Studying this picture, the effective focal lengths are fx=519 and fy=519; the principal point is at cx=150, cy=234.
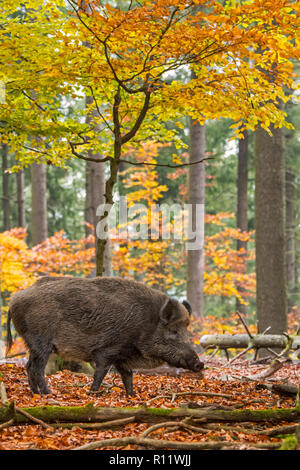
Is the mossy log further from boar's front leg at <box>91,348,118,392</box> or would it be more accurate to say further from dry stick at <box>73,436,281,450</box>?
boar's front leg at <box>91,348,118,392</box>

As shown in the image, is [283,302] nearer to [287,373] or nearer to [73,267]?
[287,373]

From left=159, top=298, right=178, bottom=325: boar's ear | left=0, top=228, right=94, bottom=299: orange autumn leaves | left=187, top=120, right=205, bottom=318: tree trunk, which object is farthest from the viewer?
left=187, top=120, right=205, bottom=318: tree trunk

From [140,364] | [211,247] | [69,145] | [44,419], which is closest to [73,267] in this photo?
[211,247]

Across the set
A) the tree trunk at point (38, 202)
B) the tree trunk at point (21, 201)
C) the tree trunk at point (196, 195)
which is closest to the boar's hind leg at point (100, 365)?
the tree trunk at point (196, 195)

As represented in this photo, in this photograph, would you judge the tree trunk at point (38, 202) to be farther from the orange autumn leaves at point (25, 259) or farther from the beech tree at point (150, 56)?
the beech tree at point (150, 56)

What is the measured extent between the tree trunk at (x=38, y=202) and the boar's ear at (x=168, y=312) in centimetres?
1247

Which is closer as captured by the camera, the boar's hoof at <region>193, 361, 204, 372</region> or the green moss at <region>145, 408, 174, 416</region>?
the green moss at <region>145, 408, 174, 416</region>

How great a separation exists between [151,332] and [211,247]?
43.4 ft

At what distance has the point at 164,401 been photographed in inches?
251

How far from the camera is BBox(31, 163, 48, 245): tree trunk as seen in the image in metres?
18.8

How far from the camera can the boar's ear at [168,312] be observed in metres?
7.26

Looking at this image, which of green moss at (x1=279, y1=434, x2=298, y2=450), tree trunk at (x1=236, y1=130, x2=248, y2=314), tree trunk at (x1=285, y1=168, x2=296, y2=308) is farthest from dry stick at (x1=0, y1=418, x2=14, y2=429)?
tree trunk at (x1=285, y1=168, x2=296, y2=308)

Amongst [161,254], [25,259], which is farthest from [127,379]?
[161,254]

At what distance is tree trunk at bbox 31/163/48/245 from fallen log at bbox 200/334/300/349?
9.20m
